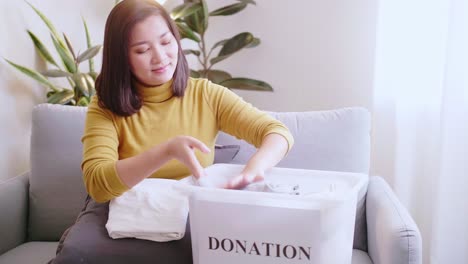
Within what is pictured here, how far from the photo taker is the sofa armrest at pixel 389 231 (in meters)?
1.00

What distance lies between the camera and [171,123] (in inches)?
44.9

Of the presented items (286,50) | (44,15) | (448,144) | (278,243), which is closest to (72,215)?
(44,15)

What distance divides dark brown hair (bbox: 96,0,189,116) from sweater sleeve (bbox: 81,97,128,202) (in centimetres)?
3

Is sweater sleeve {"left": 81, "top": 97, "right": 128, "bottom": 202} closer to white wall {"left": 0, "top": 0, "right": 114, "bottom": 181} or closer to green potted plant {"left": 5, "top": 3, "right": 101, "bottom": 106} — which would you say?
green potted plant {"left": 5, "top": 3, "right": 101, "bottom": 106}

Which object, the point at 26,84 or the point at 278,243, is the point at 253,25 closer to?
the point at 26,84

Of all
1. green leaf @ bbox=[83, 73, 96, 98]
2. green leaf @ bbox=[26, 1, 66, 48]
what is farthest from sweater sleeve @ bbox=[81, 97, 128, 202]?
green leaf @ bbox=[26, 1, 66, 48]

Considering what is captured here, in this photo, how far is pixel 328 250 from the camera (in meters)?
0.79

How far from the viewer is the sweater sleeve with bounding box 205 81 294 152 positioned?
1106mm

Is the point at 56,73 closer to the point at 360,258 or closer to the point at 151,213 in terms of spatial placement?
the point at 151,213

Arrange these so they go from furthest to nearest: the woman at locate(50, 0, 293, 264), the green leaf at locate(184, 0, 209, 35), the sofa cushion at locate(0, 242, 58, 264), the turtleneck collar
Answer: the green leaf at locate(184, 0, 209, 35)
the sofa cushion at locate(0, 242, 58, 264)
the turtleneck collar
the woman at locate(50, 0, 293, 264)

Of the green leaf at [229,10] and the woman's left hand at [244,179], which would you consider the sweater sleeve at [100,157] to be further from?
the green leaf at [229,10]

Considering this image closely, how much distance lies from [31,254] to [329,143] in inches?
35.8

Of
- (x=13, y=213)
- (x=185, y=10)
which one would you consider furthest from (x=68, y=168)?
(x=185, y=10)

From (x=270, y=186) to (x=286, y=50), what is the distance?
1.27m
